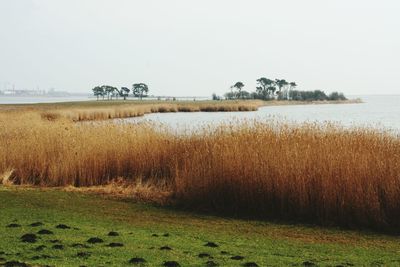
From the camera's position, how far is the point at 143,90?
5458 inches

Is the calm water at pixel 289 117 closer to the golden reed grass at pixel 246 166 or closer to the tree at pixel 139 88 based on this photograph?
the golden reed grass at pixel 246 166

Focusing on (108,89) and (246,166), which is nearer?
(246,166)

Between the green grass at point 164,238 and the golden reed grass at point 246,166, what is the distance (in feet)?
1.94

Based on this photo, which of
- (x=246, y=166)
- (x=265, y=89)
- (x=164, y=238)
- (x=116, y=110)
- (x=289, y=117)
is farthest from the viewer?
(x=265, y=89)

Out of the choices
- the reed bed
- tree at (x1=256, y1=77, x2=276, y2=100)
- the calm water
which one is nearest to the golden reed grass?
the calm water

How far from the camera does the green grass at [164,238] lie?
17.7 ft

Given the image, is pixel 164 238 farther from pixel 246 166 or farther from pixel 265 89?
pixel 265 89

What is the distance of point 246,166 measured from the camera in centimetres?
903

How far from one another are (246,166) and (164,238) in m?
2.93

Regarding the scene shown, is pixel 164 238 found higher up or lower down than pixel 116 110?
lower down

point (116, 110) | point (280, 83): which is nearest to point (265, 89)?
point (280, 83)

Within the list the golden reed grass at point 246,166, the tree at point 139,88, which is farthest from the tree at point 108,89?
the golden reed grass at point 246,166

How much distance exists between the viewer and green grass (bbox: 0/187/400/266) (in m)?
5.39

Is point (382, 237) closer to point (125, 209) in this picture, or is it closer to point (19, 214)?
point (125, 209)
